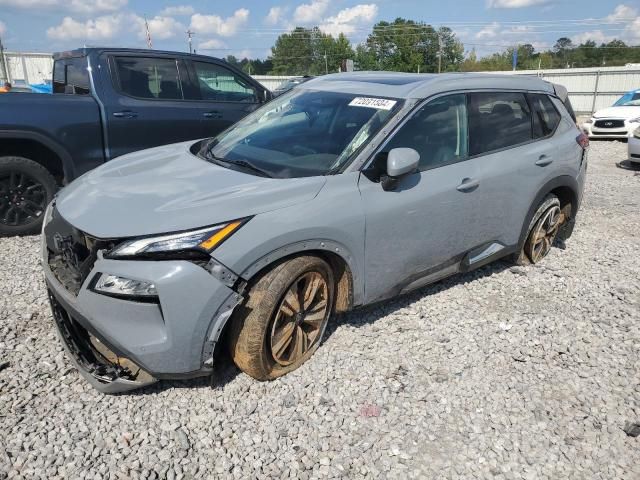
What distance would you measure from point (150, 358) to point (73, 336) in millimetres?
623

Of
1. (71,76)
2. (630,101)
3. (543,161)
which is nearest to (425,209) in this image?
(543,161)

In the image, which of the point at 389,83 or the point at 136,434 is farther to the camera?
the point at 389,83

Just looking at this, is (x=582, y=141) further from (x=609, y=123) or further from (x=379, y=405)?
(x=609, y=123)

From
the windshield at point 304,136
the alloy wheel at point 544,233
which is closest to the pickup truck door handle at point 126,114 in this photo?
the windshield at point 304,136

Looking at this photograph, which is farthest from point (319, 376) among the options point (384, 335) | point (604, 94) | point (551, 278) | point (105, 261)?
point (604, 94)

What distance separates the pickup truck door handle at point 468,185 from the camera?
3.56 metres

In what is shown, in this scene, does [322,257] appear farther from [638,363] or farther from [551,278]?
[551,278]

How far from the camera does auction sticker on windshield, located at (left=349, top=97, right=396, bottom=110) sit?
334 centimetres

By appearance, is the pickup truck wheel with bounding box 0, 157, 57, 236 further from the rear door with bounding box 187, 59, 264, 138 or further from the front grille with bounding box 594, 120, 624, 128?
the front grille with bounding box 594, 120, 624, 128

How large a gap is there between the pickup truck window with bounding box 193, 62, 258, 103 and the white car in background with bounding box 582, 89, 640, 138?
11.5 metres

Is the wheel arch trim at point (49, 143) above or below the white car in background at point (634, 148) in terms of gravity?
above

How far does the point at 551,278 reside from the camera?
15.1 ft

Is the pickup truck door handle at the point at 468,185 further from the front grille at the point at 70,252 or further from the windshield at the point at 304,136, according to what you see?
the front grille at the point at 70,252

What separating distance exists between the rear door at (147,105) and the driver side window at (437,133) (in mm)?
3373
